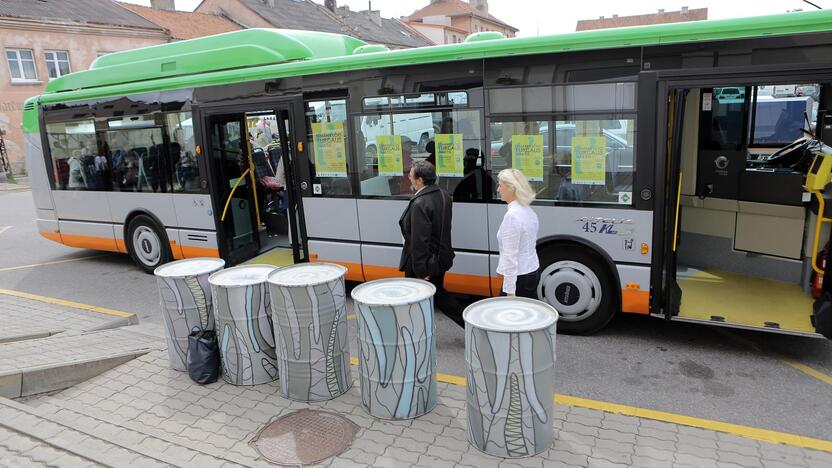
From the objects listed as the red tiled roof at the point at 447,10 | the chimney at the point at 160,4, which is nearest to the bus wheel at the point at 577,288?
the chimney at the point at 160,4

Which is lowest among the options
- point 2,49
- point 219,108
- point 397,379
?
point 397,379

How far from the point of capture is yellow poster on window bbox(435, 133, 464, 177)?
6.05 meters

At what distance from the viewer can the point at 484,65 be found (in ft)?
19.0

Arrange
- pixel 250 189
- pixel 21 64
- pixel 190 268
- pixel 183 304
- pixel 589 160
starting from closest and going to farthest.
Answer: pixel 183 304 → pixel 190 268 → pixel 589 160 → pixel 250 189 → pixel 21 64

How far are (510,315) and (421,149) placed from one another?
→ 9.67 feet

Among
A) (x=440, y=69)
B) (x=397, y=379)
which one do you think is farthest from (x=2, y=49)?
(x=397, y=379)

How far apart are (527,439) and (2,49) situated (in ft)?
112

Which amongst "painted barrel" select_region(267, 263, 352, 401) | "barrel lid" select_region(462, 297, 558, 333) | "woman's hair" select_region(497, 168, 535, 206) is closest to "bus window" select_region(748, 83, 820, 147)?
"woman's hair" select_region(497, 168, 535, 206)

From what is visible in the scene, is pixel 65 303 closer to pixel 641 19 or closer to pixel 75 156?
pixel 75 156

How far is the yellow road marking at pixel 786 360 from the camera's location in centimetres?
480

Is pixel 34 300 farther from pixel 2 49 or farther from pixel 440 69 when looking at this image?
pixel 2 49

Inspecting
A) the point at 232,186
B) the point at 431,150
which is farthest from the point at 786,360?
the point at 232,186

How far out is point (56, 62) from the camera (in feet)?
102

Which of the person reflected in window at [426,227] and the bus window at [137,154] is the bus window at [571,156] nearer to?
the person reflected in window at [426,227]
